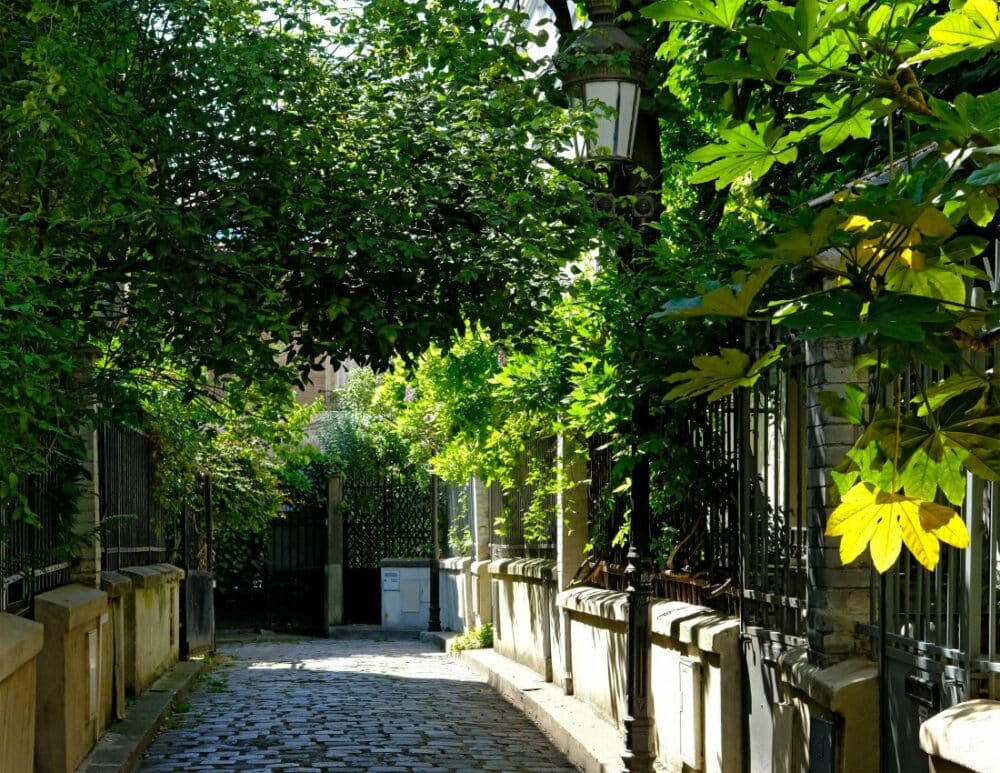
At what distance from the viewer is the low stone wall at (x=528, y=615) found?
15.4 m

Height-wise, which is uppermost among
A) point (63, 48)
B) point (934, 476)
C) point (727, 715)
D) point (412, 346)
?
point (63, 48)

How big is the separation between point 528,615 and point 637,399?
25.8 ft

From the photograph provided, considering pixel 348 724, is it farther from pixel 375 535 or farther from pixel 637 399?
pixel 375 535

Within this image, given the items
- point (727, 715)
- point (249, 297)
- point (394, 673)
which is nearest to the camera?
point (727, 715)

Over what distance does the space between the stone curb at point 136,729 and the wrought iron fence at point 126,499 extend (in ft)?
4.59

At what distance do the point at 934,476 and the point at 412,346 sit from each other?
8126 mm

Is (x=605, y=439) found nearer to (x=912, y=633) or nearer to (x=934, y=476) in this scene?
A: (x=912, y=633)

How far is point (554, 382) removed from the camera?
12031 mm

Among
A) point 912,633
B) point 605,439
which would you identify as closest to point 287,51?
point 605,439

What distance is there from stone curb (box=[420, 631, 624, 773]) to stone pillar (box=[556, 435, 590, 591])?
1.23 m

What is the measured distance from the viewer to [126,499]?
15320 mm

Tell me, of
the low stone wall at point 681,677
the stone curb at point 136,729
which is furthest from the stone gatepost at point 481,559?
the low stone wall at point 681,677

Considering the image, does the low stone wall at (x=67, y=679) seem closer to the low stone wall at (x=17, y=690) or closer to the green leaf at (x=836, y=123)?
the low stone wall at (x=17, y=690)

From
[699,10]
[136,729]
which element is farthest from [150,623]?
[699,10]
